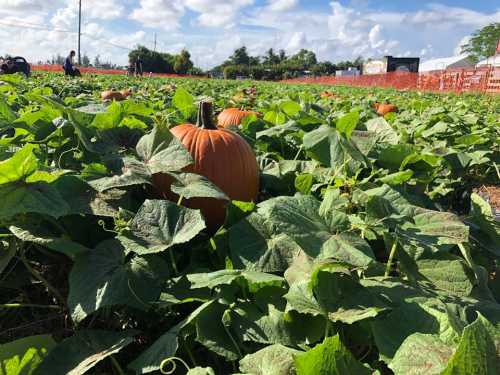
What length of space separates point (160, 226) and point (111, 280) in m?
0.19

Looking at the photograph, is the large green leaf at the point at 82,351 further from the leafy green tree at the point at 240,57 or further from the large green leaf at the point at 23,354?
the leafy green tree at the point at 240,57

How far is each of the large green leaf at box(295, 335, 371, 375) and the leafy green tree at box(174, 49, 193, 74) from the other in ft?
235

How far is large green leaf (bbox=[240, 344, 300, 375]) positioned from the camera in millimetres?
864

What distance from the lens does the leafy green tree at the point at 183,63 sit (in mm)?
69688

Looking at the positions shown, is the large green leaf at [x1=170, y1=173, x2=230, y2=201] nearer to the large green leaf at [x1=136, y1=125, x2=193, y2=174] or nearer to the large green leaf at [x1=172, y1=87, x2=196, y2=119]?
the large green leaf at [x1=136, y1=125, x2=193, y2=174]

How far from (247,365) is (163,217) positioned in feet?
1.63

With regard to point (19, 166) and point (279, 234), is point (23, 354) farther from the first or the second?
point (279, 234)

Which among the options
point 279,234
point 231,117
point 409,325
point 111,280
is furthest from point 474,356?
point 231,117

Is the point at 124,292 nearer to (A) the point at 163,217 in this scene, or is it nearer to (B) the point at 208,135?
(A) the point at 163,217

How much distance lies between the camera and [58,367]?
3.28 feet

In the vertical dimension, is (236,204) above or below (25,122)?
below

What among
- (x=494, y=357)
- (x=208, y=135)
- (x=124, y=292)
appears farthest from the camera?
(x=208, y=135)

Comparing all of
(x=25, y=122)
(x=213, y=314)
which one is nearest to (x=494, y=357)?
(x=213, y=314)

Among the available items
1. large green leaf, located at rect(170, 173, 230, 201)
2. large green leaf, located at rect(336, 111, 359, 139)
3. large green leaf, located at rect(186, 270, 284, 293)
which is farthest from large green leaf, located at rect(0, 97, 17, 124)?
large green leaf, located at rect(336, 111, 359, 139)
